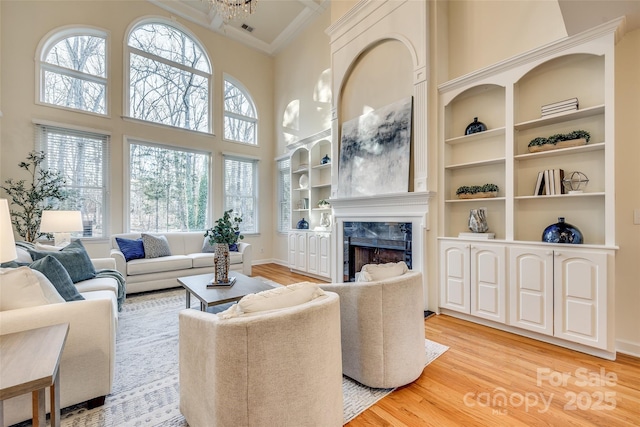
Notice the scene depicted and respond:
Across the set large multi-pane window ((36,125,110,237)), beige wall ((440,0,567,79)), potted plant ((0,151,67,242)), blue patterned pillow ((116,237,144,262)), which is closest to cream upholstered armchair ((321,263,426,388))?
beige wall ((440,0,567,79))

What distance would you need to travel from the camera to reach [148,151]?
17.2 feet

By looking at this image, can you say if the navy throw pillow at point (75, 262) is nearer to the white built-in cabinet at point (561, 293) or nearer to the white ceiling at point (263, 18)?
the white built-in cabinet at point (561, 293)

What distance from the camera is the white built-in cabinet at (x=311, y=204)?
5091 millimetres

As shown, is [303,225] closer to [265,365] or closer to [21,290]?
[21,290]

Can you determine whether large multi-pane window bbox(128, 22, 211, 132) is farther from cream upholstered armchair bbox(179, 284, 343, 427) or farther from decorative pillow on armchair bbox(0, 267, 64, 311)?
cream upholstered armchair bbox(179, 284, 343, 427)

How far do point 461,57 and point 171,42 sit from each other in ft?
17.6

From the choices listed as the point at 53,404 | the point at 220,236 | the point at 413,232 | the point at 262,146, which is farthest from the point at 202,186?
the point at 53,404

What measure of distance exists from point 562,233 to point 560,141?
84 centimetres

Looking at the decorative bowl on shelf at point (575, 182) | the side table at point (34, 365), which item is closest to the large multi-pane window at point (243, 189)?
the side table at point (34, 365)

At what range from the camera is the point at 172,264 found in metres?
4.33

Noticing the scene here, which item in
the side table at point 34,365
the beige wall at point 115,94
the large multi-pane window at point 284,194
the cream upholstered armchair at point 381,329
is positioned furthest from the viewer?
the large multi-pane window at point 284,194

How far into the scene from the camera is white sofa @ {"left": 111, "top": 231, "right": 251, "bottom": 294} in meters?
4.01

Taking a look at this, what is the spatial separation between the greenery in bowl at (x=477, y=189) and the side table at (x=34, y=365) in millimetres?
3499

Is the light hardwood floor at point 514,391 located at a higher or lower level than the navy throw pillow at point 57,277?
lower
